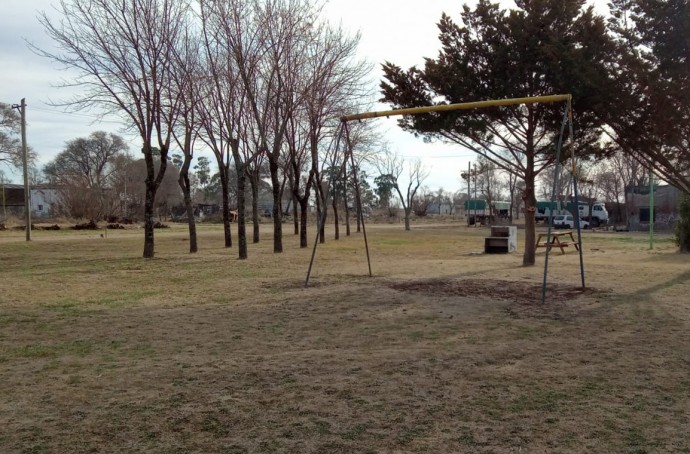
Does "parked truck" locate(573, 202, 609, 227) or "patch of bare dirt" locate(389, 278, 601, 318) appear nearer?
"patch of bare dirt" locate(389, 278, 601, 318)

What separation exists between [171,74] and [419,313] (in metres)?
11.4

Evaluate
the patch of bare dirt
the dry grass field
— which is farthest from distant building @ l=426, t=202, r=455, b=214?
the dry grass field

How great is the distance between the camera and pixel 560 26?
12891 millimetres

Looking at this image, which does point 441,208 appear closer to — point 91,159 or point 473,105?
point 91,159

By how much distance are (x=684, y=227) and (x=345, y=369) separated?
65.5ft

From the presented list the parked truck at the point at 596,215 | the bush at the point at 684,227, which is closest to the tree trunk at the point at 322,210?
the bush at the point at 684,227

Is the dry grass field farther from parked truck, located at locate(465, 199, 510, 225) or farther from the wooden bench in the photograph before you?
parked truck, located at locate(465, 199, 510, 225)

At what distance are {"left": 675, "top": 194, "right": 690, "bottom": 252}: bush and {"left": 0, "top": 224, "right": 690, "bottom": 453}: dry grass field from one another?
11.4 meters

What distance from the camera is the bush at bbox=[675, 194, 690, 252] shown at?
20062 mm

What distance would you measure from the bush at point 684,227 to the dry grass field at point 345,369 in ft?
37.3

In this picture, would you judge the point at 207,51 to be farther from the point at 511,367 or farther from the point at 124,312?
the point at 511,367

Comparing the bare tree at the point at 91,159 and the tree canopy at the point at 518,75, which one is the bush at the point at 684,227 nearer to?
the tree canopy at the point at 518,75

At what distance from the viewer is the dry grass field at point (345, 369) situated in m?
3.46

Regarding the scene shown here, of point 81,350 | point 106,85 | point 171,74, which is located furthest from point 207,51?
point 81,350
